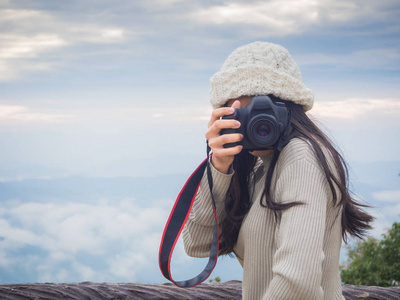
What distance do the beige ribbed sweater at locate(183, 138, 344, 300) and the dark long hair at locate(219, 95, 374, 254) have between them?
17 mm

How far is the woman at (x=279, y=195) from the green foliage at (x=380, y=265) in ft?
6.89

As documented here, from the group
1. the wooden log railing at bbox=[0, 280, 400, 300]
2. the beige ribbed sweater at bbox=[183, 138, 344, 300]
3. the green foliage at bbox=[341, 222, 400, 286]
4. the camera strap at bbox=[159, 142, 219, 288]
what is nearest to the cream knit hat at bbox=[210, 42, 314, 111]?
the beige ribbed sweater at bbox=[183, 138, 344, 300]

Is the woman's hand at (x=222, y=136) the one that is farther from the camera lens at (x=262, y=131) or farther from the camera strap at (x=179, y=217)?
the camera strap at (x=179, y=217)

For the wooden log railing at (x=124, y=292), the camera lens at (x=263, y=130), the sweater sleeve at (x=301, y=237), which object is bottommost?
the wooden log railing at (x=124, y=292)

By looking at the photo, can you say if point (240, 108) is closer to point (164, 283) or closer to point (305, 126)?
point (305, 126)

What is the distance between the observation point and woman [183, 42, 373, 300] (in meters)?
0.82

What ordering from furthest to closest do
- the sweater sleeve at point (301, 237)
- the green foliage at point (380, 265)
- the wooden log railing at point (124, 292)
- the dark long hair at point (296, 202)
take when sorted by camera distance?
the green foliage at point (380, 265), the wooden log railing at point (124, 292), the dark long hair at point (296, 202), the sweater sleeve at point (301, 237)

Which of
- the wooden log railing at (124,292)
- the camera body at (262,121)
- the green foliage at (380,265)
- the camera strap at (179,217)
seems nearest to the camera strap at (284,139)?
the camera body at (262,121)

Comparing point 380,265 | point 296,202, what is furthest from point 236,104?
point 380,265

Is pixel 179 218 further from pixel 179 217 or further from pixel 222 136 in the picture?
pixel 222 136

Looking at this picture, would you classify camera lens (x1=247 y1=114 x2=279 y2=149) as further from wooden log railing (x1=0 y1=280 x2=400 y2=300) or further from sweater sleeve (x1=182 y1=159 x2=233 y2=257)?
wooden log railing (x1=0 y1=280 x2=400 y2=300)

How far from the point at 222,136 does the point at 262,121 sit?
0.33 ft

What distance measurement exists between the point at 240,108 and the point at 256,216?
0.81 feet

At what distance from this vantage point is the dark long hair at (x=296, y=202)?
0.92 meters
